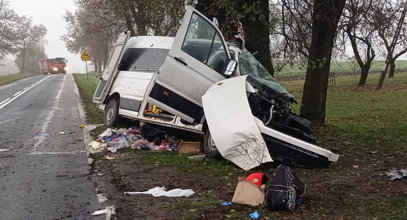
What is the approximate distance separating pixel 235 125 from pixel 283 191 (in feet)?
6.63

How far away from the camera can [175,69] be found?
25.5ft

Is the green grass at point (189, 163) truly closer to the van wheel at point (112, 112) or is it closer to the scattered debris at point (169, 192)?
the scattered debris at point (169, 192)

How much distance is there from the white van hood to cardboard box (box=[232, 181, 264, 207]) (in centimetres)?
133

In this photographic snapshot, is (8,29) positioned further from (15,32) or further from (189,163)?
(189,163)

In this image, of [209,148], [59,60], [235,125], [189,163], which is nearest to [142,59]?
[209,148]

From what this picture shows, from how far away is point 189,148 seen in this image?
8.16 m

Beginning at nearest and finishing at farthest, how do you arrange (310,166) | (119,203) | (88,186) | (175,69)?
1. (119,203)
2. (88,186)
3. (310,166)
4. (175,69)

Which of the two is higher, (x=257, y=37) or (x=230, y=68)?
(x=257, y=37)

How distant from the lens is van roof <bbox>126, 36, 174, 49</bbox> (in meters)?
10.4

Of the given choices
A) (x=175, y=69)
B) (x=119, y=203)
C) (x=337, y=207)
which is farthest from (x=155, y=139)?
(x=337, y=207)

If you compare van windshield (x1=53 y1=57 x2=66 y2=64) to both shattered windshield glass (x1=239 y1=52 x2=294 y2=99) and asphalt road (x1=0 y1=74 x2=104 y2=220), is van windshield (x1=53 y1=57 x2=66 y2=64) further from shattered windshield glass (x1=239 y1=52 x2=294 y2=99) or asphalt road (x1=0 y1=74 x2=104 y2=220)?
shattered windshield glass (x1=239 y1=52 x2=294 y2=99)

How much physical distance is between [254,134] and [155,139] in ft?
10.0

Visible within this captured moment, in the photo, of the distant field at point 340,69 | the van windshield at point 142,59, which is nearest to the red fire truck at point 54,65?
the distant field at point 340,69

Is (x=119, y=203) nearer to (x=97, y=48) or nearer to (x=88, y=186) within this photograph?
(x=88, y=186)
